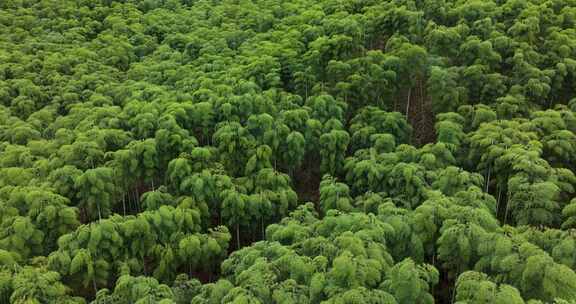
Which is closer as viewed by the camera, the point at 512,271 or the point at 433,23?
the point at 512,271

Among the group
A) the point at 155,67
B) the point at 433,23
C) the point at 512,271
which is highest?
the point at 433,23

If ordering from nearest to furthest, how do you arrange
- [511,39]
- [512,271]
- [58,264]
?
1. [512,271]
2. [58,264]
3. [511,39]

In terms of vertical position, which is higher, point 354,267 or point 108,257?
point 354,267

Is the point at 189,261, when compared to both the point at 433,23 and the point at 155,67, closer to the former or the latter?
the point at 155,67

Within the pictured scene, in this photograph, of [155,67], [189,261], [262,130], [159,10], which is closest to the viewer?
[189,261]

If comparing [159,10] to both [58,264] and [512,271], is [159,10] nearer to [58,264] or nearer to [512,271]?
[58,264]

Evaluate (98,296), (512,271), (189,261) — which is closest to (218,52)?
(189,261)
